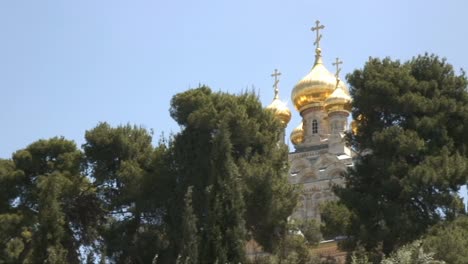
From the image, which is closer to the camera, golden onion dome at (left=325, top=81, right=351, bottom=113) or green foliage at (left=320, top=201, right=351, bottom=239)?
green foliage at (left=320, top=201, right=351, bottom=239)

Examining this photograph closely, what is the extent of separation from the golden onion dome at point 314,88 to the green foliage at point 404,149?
23.3 meters

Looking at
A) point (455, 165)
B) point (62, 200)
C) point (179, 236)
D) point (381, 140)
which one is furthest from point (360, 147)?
point (62, 200)

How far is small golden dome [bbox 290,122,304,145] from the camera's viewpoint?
51.1m

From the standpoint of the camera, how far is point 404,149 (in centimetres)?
2316

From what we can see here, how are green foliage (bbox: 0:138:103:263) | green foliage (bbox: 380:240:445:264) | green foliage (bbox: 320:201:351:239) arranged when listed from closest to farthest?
1. green foliage (bbox: 380:240:445:264)
2. green foliage (bbox: 320:201:351:239)
3. green foliage (bbox: 0:138:103:263)

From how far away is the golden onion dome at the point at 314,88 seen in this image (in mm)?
48781

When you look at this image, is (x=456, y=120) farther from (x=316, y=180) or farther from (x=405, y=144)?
(x=316, y=180)

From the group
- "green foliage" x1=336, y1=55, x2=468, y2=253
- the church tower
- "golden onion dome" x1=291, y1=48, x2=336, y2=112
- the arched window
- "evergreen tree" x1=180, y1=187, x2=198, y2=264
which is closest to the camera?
"evergreen tree" x1=180, y1=187, x2=198, y2=264

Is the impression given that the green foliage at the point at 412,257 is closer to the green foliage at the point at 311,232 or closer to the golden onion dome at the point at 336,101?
the green foliage at the point at 311,232

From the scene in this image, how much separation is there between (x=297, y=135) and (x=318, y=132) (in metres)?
2.02

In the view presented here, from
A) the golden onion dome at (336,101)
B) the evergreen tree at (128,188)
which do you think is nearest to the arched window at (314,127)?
the golden onion dome at (336,101)

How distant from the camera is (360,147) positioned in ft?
80.7

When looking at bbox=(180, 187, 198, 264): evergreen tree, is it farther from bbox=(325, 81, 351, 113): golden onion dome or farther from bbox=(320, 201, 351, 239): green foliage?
bbox=(325, 81, 351, 113): golden onion dome

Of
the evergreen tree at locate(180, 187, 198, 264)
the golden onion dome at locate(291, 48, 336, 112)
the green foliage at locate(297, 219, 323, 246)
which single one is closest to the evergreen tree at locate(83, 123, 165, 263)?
the evergreen tree at locate(180, 187, 198, 264)
